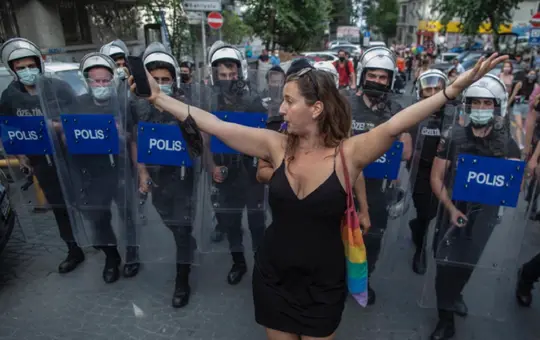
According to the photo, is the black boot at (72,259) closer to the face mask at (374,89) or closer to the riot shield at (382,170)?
the riot shield at (382,170)

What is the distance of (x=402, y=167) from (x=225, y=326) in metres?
1.79

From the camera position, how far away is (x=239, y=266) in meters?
3.87

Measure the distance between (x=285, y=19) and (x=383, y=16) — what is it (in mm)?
49733

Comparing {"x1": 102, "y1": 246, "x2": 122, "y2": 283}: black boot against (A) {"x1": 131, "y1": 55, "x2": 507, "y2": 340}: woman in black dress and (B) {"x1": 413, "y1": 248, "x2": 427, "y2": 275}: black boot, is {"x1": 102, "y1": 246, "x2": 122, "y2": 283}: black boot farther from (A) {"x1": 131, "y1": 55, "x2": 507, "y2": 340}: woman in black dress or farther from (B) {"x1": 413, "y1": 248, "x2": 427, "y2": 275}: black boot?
(B) {"x1": 413, "y1": 248, "x2": 427, "y2": 275}: black boot

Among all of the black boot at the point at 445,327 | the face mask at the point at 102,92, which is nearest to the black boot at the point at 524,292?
the black boot at the point at 445,327

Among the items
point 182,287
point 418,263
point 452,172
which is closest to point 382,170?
point 452,172

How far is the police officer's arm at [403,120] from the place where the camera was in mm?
1682

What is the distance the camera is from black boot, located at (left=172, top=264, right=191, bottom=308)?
11.3 feet

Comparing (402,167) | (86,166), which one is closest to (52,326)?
(86,166)

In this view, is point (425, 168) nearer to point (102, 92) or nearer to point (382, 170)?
point (382, 170)

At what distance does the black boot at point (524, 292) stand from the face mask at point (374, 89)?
1.93 metres

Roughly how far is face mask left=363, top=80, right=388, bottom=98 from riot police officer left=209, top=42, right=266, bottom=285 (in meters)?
0.77

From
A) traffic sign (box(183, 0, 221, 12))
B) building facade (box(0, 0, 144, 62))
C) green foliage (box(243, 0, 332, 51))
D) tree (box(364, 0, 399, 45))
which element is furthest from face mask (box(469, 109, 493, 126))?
tree (box(364, 0, 399, 45))

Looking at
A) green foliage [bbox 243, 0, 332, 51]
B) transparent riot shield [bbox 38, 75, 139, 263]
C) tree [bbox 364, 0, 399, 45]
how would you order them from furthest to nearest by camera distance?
1. tree [bbox 364, 0, 399, 45]
2. green foliage [bbox 243, 0, 332, 51]
3. transparent riot shield [bbox 38, 75, 139, 263]
